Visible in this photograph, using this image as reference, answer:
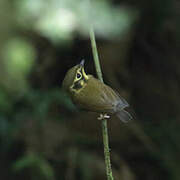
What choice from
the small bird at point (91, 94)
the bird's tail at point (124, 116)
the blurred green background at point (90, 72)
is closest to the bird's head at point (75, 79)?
the small bird at point (91, 94)

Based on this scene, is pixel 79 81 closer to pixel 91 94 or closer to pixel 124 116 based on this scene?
pixel 91 94

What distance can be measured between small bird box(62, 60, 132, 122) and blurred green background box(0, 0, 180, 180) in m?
1.60

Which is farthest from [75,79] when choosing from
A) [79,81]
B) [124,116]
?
[124,116]

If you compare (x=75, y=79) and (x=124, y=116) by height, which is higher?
(x=75, y=79)

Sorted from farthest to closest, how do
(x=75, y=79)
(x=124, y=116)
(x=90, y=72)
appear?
(x=90, y=72), (x=124, y=116), (x=75, y=79)

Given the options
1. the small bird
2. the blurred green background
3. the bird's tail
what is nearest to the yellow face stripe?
the small bird

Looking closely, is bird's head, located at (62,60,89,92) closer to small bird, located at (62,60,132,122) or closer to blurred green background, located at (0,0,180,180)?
small bird, located at (62,60,132,122)

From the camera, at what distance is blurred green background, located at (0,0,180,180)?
3934 millimetres

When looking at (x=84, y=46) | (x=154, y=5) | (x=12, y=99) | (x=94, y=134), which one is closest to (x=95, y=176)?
(x=94, y=134)

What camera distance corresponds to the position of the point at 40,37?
189 inches

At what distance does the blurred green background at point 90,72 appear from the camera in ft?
12.9

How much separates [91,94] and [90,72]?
2.67 metres

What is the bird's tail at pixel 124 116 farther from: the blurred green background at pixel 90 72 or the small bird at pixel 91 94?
the blurred green background at pixel 90 72

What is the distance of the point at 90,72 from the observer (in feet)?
15.7
